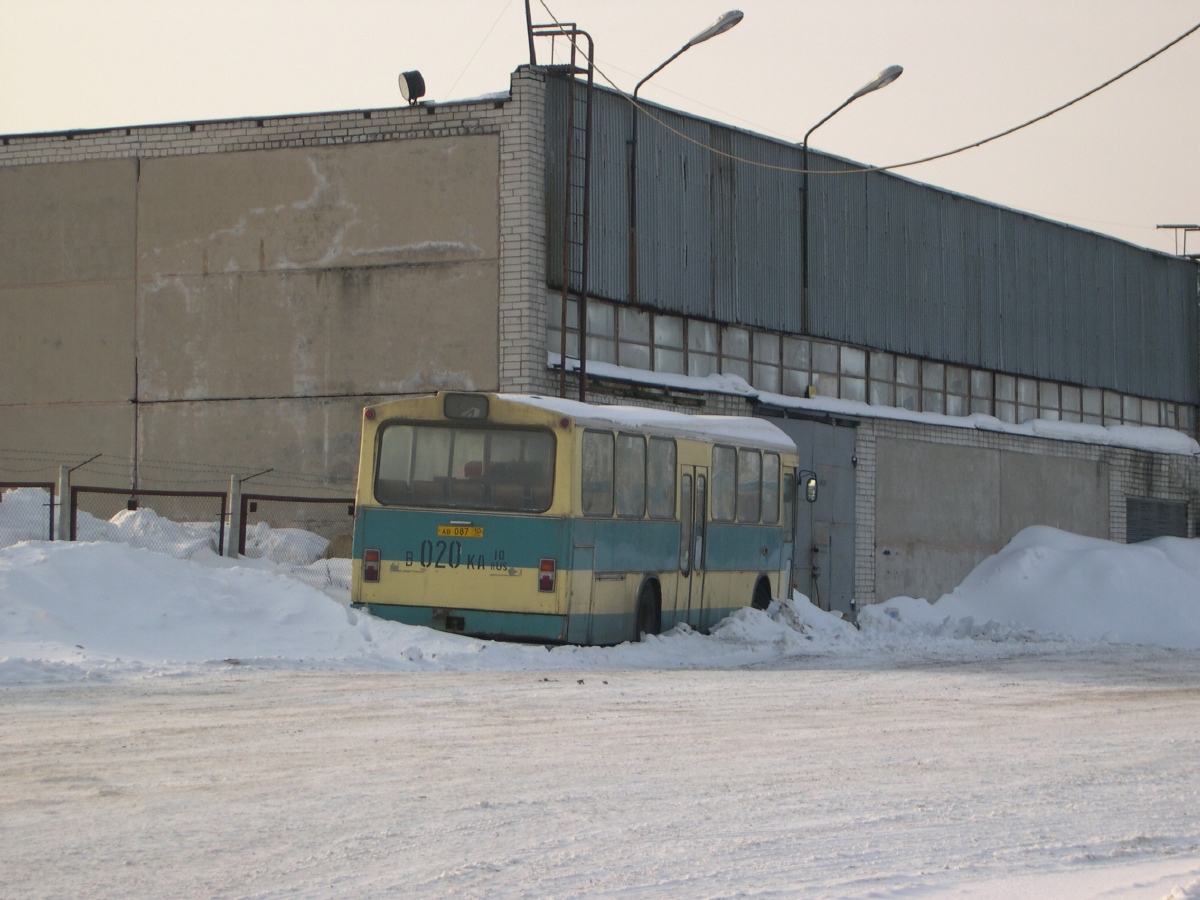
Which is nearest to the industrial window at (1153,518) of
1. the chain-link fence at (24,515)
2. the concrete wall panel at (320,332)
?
the concrete wall panel at (320,332)

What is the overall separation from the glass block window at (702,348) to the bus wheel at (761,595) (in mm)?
8127

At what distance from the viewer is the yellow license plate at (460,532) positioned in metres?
17.1

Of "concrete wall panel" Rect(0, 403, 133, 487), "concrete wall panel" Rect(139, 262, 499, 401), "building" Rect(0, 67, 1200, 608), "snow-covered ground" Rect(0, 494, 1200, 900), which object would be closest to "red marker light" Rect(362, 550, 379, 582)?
"snow-covered ground" Rect(0, 494, 1200, 900)

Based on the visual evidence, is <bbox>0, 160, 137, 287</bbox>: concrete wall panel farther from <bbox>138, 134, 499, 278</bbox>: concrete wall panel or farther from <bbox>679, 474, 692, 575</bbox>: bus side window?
<bbox>679, 474, 692, 575</bbox>: bus side window

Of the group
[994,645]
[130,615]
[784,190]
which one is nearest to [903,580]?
[784,190]

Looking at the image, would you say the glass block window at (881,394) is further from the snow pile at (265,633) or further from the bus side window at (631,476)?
the bus side window at (631,476)

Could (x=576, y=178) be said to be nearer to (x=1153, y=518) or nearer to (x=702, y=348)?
(x=702, y=348)

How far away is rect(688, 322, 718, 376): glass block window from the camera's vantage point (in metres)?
29.9

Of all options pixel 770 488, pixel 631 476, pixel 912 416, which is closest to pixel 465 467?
pixel 631 476

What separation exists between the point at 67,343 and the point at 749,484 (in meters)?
13.8

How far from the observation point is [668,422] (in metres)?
19.5

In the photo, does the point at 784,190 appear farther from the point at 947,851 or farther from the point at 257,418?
the point at 947,851

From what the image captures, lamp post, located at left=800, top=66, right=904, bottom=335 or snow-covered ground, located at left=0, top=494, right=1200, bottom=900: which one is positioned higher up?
lamp post, located at left=800, top=66, right=904, bottom=335

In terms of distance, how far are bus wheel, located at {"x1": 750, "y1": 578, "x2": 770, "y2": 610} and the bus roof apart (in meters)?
1.91
